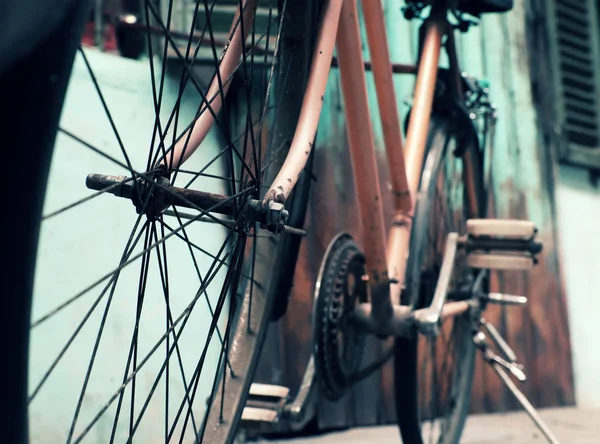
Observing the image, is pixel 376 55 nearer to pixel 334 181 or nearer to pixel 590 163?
pixel 334 181

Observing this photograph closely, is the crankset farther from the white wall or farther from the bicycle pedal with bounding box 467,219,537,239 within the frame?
the white wall

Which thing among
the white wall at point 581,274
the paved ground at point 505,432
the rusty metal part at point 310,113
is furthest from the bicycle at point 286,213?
the white wall at point 581,274

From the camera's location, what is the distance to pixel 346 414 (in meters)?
2.61

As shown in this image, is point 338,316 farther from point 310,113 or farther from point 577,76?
point 577,76

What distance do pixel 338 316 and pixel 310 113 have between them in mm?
514

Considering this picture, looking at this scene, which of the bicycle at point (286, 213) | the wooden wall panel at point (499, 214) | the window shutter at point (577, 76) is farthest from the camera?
the window shutter at point (577, 76)

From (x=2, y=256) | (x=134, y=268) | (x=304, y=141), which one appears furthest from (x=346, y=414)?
(x=2, y=256)

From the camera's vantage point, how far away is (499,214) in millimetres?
3396

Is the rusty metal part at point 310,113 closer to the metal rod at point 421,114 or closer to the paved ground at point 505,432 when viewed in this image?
the metal rod at point 421,114

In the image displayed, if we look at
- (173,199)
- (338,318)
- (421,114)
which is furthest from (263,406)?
(421,114)

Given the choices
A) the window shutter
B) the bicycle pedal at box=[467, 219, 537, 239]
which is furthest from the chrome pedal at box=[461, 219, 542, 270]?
the window shutter

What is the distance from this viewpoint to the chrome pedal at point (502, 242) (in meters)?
1.89

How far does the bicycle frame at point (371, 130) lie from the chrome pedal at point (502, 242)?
151 millimetres

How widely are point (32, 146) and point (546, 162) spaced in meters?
3.58
